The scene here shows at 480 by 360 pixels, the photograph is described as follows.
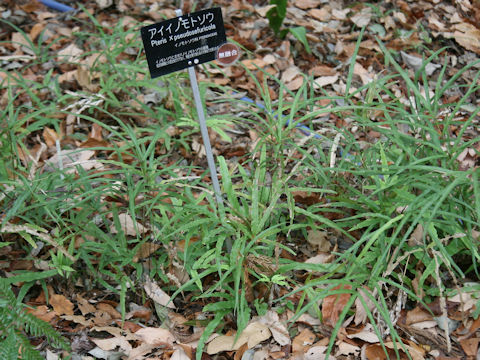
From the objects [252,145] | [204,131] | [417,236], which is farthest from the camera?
[252,145]

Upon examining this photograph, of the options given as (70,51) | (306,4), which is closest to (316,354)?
(70,51)

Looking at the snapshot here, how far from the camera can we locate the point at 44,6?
144 inches

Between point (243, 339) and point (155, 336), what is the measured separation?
28cm

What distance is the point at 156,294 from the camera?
1882 mm

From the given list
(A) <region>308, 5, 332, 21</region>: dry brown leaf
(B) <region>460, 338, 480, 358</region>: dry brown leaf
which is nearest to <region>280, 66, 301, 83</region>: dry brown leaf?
(A) <region>308, 5, 332, 21</region>: dry brown leaf

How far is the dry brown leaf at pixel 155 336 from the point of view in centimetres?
173

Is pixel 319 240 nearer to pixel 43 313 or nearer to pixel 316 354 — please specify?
pixel 316 354

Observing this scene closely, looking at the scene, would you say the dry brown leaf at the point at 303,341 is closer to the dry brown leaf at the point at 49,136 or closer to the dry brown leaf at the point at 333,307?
the dry brown leaf at the point at 333,307

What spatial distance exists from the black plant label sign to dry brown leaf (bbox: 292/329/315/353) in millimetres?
915

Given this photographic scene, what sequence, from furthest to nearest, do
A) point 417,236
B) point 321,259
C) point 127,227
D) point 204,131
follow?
point 127,227 → point 321,259 → point 417,236 → point 204,131

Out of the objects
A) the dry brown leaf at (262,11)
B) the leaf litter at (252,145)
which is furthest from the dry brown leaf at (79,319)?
the dry brown leaf at (262,11)

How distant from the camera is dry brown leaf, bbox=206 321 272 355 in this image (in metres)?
1.69

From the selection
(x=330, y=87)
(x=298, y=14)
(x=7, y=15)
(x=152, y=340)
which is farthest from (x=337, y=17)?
(x=152, y=340)

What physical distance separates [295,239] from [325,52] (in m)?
1.53
